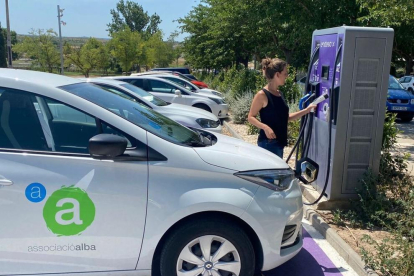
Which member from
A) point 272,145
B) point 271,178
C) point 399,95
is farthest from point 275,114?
point 399,95

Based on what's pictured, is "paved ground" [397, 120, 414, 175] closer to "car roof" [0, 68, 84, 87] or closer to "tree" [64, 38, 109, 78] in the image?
"car roof" [0, 68, 84, 87]

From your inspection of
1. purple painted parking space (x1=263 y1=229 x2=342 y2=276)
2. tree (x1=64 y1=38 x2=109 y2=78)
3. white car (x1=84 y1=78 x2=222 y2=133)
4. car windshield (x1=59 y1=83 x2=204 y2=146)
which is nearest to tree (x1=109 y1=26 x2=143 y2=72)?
tree (x1=64 y1=38 x2=109 y2=78)

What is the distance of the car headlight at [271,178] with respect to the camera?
305cm

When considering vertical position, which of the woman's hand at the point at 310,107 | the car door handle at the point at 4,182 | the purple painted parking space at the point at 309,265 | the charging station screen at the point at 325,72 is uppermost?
the charging station screen at the point at 325,72

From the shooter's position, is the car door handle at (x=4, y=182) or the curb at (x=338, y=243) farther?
the curb at (x=338, y=243)

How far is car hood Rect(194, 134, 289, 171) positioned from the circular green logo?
90 centimetres

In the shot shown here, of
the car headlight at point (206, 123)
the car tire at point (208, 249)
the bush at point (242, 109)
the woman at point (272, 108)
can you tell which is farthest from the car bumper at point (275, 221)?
the bush at point (242, 109)

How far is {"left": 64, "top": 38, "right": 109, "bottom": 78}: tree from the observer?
43438mm

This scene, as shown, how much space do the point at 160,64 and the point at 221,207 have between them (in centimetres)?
5089

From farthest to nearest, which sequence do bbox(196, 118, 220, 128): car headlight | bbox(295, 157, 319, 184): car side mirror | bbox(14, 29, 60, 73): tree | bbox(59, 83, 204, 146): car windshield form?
bbox(14, 29, 60, 73): tree, bbox(196, 118, 220, 128): car headlight, bbox(295, 157, 319, 184): car side mirror, bbox(59, 83, 204, 146): car windshield

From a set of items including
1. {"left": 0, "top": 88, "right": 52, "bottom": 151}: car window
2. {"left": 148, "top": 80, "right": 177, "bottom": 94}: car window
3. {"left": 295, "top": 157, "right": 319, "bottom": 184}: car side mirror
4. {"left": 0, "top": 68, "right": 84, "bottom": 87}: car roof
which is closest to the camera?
{"left": 0, "top": 88, "right": 52, "bottom": 151}: car window

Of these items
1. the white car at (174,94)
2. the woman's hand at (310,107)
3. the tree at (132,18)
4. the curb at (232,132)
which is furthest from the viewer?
the tree at (132,18)

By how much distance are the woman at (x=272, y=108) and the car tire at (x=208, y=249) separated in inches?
65.8

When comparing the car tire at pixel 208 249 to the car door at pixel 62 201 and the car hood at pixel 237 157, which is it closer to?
the car door at pixel 62 201
